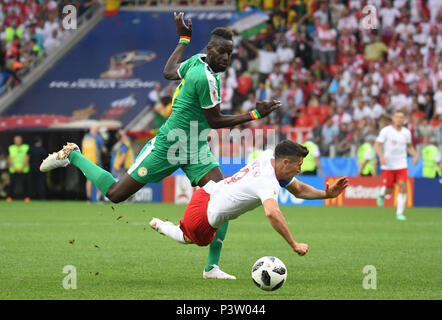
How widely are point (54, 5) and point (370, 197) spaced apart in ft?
51.0

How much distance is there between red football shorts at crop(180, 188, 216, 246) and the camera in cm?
905

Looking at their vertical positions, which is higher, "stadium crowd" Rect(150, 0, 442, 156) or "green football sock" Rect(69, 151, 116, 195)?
"stadium crowd" Rect(150, 0, 442, 156)

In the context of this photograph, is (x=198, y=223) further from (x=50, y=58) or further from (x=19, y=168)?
(x=50, y=58)

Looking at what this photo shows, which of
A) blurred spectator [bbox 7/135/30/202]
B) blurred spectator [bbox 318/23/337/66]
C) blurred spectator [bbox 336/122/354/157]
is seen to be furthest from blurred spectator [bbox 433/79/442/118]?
blurred spectator [bbox 7/135/30/202]

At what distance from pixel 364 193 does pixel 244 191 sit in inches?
634

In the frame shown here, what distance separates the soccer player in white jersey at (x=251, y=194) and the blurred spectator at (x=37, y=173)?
17668 millimetres

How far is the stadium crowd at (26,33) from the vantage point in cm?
3172

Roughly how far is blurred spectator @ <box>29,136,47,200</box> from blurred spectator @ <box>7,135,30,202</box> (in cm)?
18

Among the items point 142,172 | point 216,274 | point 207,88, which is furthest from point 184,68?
point 216,274

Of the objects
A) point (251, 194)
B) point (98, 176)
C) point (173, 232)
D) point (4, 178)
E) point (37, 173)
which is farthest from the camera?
point (4, 178)

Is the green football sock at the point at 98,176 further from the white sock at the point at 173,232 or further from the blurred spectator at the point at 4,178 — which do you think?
the blurred spectator at the point at 4,178

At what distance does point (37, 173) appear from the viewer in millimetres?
26875

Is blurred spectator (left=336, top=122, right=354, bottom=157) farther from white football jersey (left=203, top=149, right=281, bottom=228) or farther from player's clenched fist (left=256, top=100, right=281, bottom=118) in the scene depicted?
white football jersey (left=203, top=149, right=281, bottom=228)

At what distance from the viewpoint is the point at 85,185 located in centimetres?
2697
